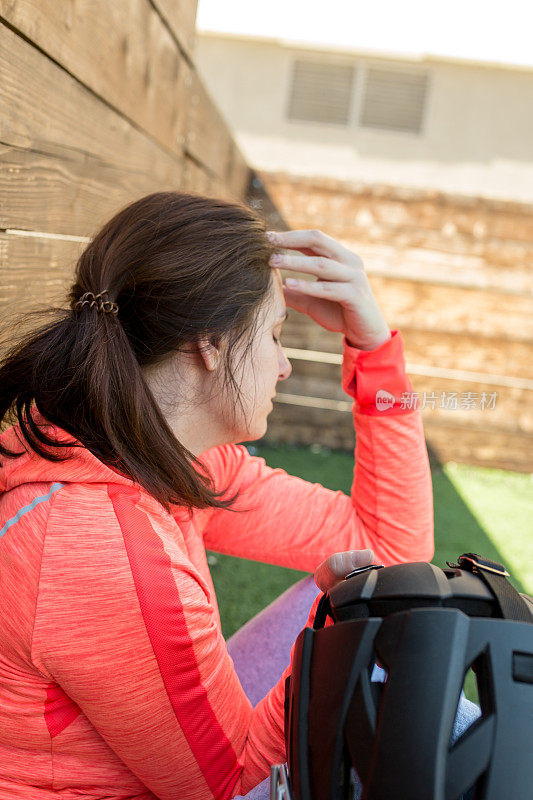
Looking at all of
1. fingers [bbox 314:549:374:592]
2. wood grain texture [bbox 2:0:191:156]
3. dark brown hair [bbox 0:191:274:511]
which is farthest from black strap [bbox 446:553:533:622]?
wood grain texture [bbox 2:0:191:156]

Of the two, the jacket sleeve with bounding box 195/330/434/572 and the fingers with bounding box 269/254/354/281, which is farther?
the jacket sleeve with bounding box 195/330/434/572

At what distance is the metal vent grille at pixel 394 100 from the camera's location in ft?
25.8

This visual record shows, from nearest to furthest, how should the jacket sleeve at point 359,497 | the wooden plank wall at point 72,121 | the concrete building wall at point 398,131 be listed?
the wooden plank wall at point 72,121
the jacket sleeve at point 359,497
the concrete building wall at point 398,131

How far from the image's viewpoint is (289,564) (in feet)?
5.20

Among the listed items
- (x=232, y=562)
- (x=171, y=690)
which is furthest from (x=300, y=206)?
(x=171, y=690)

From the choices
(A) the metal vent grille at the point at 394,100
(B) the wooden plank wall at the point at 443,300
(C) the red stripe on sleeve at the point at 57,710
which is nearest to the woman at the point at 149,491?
(C) the red stripe on sleeve at the point at 57,710

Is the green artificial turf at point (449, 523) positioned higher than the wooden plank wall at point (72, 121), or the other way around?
the wooden plank wall at point (72, 121)

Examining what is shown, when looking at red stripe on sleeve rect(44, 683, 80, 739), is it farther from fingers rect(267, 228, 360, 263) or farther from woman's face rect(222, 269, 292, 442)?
fingers rect(267, 228, 360, 263)

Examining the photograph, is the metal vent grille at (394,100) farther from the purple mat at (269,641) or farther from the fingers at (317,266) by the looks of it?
the purple mat at (269,641)

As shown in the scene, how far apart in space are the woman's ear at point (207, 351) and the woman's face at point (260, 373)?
0.05 meters

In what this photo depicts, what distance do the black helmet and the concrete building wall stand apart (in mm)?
7734

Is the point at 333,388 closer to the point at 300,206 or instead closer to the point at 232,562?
the point at 300,206

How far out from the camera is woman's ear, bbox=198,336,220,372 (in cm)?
119

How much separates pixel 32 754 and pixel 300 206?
3.67 meters
